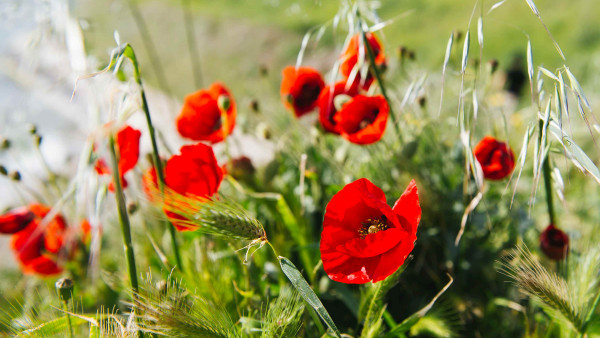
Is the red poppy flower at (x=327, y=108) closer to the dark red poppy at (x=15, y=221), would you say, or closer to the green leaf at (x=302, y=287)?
the green leaf at (x=302, y=287)

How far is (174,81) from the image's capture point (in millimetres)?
3062

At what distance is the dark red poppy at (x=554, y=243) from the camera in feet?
1.95

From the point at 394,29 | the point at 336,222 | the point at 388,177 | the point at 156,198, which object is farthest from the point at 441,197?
the point at 394,29

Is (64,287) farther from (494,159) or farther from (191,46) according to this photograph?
(191,46)

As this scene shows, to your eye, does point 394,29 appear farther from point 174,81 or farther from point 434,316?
point 434,316

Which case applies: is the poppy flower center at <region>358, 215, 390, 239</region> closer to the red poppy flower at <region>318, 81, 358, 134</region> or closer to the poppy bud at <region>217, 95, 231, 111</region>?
the red poppy flower at <region>318, 81, 358, 134</region>

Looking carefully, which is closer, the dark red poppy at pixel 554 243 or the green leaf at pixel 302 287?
the green leaf at pixel 302 287

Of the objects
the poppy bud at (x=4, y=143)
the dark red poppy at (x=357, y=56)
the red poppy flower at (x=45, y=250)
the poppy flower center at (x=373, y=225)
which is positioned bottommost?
the red poppy flower at (x=45, y=250)

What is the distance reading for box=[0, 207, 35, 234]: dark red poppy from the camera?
76 cm

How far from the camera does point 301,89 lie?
2.54 ft

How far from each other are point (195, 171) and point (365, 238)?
0.24 metres

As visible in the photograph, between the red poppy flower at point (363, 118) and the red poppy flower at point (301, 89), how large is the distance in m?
0.14

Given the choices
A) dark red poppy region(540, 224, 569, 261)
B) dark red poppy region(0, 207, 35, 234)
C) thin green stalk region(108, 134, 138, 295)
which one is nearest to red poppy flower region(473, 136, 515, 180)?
dark red poppy region(540, 224, 569, 261)

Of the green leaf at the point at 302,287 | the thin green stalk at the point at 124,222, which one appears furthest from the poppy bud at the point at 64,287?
the green leaf at the point at 302,287
